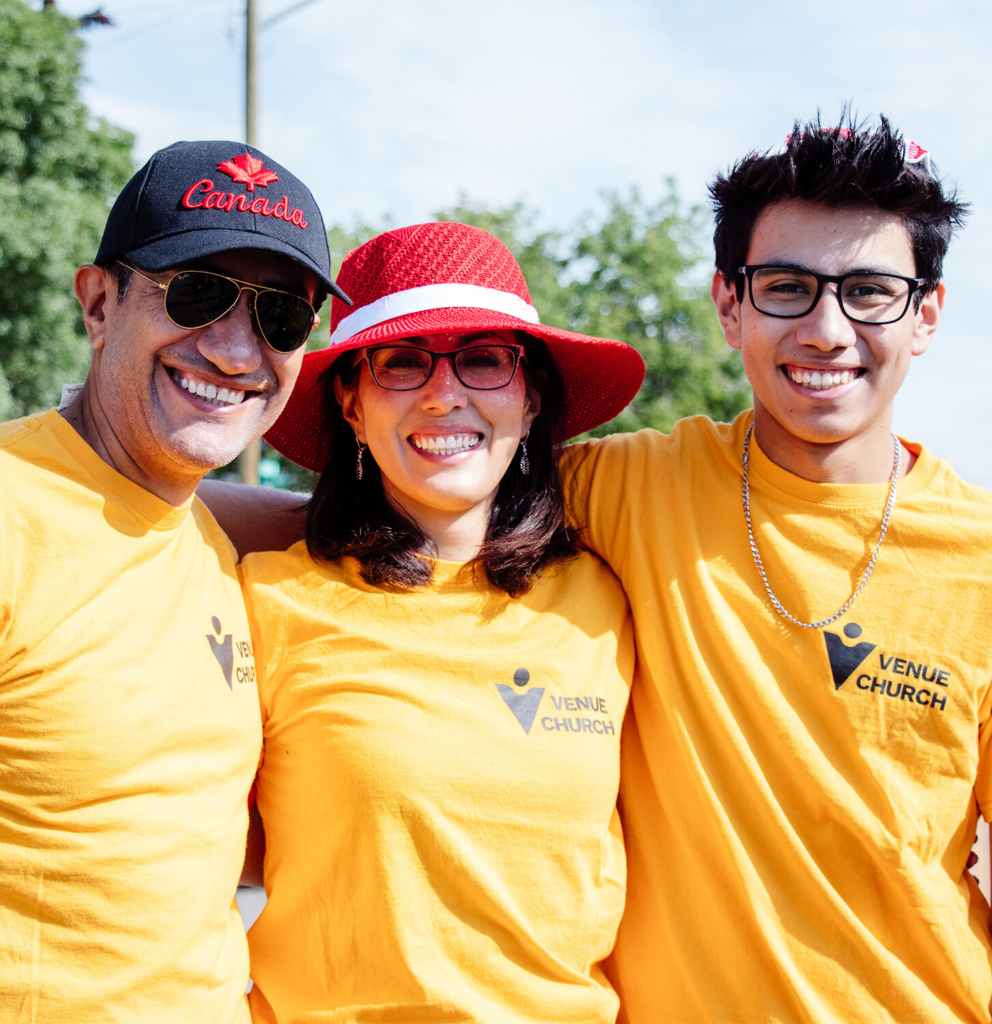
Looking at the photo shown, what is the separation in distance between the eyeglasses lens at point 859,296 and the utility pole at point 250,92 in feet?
27.4

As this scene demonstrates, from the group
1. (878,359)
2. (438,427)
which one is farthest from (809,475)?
(438,427)

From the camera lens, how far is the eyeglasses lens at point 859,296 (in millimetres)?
2387

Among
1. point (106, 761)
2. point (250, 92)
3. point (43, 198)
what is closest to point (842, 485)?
point (106, 761)

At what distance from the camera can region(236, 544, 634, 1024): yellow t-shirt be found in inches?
85.8

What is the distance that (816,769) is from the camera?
2.30 meters

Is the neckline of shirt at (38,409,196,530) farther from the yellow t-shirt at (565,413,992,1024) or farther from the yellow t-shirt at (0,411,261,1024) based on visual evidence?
the yellow t-shirt at (565,413,992,1024)

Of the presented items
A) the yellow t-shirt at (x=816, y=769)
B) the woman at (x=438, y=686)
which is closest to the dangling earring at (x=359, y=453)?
the woman at (x=438, y=686)

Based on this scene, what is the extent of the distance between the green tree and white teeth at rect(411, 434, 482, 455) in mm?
12966

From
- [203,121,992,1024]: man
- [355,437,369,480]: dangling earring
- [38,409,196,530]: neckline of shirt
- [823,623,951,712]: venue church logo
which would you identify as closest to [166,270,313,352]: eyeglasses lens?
[38,409,196,530]: neckline of shirt

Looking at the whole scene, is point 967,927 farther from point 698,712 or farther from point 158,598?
point 158,598

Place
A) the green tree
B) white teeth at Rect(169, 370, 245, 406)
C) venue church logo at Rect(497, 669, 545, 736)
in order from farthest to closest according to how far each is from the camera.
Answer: the green tree → venue church logo at Rect(497, 669, 545, 736) → white teeth at Rect(169, 370, 245, 406)

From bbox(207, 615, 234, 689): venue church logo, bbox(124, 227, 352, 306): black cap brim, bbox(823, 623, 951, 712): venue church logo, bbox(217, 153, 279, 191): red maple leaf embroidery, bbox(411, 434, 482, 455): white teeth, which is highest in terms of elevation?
bbox(217, 153, 279, 191): red maple leaf embroidery

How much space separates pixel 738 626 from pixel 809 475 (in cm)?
45

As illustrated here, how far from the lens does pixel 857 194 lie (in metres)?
2.40
